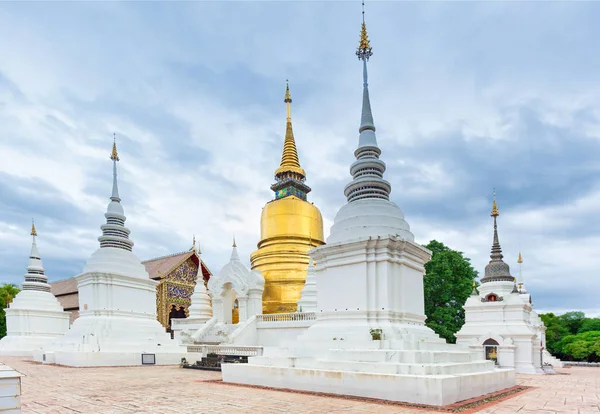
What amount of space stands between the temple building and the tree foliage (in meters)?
31.9

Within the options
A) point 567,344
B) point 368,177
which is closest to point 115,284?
point 368,177

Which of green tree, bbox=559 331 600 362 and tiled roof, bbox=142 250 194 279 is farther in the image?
green tree, bbox=559 331 600 362

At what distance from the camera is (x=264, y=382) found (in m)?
10.1

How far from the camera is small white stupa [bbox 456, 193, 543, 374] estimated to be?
19688 millimetres

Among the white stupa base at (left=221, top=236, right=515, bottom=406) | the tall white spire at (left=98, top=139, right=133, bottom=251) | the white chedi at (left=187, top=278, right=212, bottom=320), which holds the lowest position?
the white chedi at (left=187, top=278, right=212, bottom=320)

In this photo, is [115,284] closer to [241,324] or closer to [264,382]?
[241,324]

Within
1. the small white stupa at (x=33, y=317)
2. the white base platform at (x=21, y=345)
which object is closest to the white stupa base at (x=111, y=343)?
the white base platform at (x=21, y=345)

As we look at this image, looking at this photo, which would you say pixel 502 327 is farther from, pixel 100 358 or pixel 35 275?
pixel 35 275

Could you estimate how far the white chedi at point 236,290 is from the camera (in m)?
22.5

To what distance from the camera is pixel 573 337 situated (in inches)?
1423

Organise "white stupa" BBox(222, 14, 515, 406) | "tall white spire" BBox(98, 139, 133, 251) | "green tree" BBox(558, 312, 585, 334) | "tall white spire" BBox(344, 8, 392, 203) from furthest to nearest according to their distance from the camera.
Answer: "green tree" BBox(558, 312, 585, 334)
"tall white spire" BBox(98, 139, 133, 251)
"tall white spire" BBox(344, 8, 392, 203)
"white stupa" BBox(222, 14, 515, 406)

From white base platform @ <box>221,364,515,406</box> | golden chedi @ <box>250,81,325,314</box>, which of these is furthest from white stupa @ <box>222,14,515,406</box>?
golden chedi @ <box>250,81,325,314</box>

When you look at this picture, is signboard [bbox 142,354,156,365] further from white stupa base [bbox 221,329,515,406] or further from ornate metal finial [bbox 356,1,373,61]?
ornate metal finial [bbox 356,1,373,61]

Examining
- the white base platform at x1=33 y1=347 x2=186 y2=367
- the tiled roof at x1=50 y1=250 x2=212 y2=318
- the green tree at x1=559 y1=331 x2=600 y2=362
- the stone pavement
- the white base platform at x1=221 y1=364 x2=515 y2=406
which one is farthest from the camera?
the green tree at x1=559 y1=331 x2=600 y2=362
